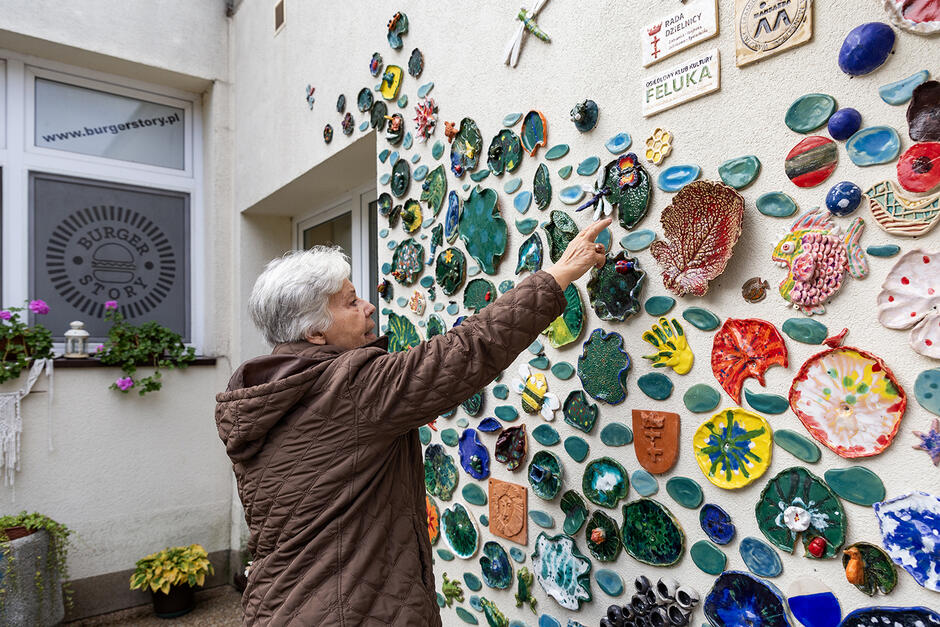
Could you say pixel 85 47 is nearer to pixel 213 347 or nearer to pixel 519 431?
pixel 213 347

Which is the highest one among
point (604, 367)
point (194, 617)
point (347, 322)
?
point (347, 322)

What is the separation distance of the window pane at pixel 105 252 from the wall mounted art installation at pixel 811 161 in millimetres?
3132

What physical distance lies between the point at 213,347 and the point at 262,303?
2328 millimetres

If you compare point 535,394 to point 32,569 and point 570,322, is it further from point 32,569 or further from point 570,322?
point 32,569

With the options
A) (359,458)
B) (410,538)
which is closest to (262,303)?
(359,458)

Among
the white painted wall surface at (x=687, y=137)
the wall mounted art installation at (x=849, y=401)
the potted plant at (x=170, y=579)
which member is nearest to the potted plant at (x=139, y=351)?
the potted plant at (x=170, y=579)

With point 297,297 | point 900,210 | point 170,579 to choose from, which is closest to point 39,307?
point 170,579

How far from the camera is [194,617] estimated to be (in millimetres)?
2803

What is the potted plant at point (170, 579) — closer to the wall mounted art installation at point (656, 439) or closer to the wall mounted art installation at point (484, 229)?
the wall mounted art installation at point (484, 229)

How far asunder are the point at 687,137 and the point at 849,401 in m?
0.50

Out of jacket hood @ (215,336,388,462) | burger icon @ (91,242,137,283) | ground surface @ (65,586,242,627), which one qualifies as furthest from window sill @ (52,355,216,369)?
jacket hood @ (215,336,388,462)

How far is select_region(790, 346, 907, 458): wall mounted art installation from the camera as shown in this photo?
79 cm

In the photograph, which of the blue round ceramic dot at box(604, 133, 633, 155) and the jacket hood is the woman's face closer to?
the jacket hood

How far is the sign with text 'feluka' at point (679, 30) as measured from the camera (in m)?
0.99
